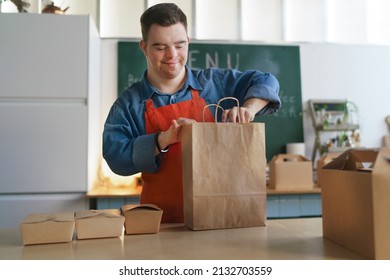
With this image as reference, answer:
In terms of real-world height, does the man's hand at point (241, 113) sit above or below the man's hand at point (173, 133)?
above

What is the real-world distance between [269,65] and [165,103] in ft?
6.16

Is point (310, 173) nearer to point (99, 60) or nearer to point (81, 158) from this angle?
point (81, 158)

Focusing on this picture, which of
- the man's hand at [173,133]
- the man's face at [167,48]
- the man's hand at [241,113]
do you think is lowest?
the man's hand at [173,133]

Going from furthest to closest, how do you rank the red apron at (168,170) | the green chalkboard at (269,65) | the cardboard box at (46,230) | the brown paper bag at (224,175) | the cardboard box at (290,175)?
the green chalkboard at (269,65) < the cardboard box at (290,175) < the red apron at (168,170) < the brown paper bag at (224,175) < the cardboard box at (46,230)

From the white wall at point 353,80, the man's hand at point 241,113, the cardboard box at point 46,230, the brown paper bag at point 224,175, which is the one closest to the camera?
the cardboard box at point 46,230

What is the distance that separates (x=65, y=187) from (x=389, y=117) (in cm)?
261

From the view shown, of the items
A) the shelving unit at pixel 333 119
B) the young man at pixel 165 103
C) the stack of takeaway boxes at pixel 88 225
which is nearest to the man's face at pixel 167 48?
the young man at pixel 165 103

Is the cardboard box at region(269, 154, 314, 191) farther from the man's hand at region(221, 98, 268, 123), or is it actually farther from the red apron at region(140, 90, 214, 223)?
the man's hand at region(221, 98, 268, 123)

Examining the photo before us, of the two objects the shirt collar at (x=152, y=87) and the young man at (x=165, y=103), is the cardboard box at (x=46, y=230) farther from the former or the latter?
the shirt collar at (x=152, y=87)

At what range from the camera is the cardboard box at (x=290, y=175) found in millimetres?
2465

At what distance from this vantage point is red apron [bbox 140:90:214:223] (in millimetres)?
1232

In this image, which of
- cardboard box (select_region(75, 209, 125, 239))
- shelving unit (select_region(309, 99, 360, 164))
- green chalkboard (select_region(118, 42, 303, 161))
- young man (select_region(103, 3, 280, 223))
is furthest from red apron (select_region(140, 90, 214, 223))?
shelving unit (select_region(309, 99, 360, 164))

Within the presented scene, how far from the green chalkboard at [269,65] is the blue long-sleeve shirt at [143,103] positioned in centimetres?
156

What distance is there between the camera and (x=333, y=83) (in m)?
3.10
